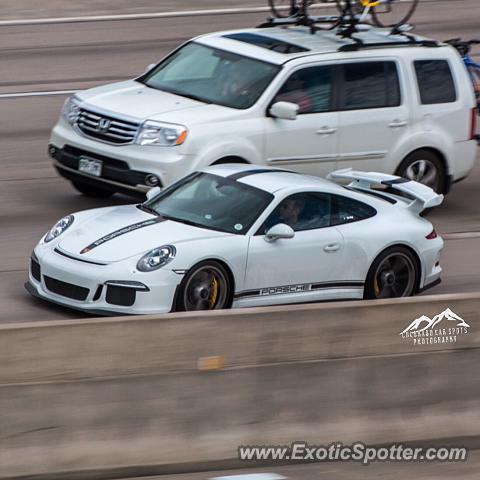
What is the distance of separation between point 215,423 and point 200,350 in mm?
477

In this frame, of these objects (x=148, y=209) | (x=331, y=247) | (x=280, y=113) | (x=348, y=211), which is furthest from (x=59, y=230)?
(x=280, y=113)

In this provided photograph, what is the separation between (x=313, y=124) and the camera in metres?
15.1

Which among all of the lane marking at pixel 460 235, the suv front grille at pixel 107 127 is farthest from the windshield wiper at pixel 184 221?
the lane marking at pixel 460 235

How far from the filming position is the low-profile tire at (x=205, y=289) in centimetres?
1144

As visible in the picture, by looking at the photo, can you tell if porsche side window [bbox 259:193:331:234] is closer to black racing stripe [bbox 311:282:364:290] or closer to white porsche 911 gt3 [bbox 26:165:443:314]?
white porsche 911 gt3 [bbox 26:165:443:314]

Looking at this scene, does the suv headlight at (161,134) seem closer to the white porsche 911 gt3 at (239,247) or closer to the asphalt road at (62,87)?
the asphalt road at (62,87)

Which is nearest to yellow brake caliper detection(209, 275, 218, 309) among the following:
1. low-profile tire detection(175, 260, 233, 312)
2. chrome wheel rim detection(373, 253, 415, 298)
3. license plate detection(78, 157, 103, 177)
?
low-profile tire detection(175, 260, 233, 312)

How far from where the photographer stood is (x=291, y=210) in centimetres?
1225

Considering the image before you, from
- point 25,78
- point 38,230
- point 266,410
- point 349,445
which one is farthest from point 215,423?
point 25,78

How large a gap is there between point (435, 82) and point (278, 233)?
5047 mm

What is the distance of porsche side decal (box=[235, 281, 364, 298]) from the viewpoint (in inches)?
464

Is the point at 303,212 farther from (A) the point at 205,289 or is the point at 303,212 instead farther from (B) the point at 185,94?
(B) the point at 185,94

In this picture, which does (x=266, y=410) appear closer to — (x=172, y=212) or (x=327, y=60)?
(x=172, y=212)

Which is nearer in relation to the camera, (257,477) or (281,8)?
(257,477)
